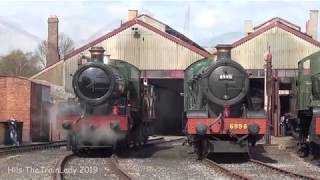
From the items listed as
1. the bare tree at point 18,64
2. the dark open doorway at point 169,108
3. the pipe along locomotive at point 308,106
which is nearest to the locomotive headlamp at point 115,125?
the pipe along locomotive at point 308,106

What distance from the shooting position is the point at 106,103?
18.6 metres

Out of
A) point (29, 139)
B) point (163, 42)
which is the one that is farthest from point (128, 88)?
point (163, 42)

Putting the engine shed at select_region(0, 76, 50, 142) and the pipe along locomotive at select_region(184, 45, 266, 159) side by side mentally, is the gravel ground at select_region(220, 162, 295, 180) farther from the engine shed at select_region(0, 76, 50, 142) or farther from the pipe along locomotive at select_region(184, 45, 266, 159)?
the engine shed at select_region(0, 76, 50, 142)

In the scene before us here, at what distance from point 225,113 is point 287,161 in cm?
298

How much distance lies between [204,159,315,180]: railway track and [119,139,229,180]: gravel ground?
228mm

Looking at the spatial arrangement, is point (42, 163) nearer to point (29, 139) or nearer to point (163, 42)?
point (29, 139)

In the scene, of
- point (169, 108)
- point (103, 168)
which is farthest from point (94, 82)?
point (169, 108)

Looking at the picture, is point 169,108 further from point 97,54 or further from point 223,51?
point 223,51

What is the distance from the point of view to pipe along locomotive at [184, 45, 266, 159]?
667 inches

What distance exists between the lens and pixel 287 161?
18406 millimetres

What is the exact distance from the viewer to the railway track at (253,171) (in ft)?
44.3

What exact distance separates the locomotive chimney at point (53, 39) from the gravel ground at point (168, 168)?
98.6 ft

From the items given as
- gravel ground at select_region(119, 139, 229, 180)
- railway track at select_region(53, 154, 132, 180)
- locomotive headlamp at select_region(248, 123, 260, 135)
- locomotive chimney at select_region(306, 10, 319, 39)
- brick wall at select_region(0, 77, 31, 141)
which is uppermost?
locomotive chimney at select_region(306, 10, 319, 39)

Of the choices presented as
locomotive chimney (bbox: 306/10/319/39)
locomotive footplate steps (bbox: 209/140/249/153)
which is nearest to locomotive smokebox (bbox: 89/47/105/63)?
locomotive footplate steps (bbox: 209/140/249/153)
